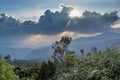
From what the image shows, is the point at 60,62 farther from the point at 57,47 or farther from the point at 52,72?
the point at 52,72

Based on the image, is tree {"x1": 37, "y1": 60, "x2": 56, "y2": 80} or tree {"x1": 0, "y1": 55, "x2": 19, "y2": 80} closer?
tree {"x1": 0, "y1": 55, "x2": 19, "y2": 80}

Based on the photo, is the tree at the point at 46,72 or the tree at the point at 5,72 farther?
the tree at the point at 46,72

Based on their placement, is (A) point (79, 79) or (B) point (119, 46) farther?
(B) point (119, 46)

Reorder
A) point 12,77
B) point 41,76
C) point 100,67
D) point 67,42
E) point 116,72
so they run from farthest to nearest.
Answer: point 67,42 < point 41,76 < point 12,77 < point 100,67 < point 116,72

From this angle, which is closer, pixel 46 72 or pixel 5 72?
pixel 5 72

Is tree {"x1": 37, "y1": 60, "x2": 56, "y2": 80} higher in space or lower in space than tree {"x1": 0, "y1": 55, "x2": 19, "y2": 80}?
lower

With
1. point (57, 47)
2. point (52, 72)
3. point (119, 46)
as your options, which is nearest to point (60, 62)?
point (57, 47)

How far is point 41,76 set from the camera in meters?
63.5

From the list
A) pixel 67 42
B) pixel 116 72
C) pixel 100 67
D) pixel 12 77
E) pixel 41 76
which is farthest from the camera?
pixel 67 42

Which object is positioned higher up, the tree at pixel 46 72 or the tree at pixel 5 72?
the tree at pixel 5 72

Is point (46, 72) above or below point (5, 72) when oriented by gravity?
below

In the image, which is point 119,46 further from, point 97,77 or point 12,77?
point 12,77

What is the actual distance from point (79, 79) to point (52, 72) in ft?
154

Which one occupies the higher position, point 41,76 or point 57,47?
point 57,47
